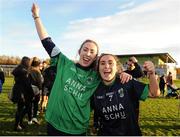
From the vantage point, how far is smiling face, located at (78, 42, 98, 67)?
3961mm

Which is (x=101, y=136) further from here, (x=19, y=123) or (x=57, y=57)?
(x=19, y=123)

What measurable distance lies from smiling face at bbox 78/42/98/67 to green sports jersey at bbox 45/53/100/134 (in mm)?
91

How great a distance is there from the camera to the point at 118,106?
148 inches

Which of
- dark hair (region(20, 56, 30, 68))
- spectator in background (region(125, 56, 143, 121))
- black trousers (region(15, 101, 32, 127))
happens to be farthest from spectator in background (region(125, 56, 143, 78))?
black trousers (region(15, 101, 32, 127))

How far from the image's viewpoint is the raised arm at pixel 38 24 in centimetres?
419

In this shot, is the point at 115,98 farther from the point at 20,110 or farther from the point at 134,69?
the point at 20,110

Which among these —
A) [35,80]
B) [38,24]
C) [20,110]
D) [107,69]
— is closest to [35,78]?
[35,80]

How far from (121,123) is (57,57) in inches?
42.4

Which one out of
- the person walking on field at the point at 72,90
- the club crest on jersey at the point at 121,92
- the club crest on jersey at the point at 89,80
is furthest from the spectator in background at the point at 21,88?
the club crest on jersey at the point at 121,92

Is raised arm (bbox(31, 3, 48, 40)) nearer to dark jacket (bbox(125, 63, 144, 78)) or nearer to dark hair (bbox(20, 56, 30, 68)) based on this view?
dark hair (bbox(20, 56, 30, 68))

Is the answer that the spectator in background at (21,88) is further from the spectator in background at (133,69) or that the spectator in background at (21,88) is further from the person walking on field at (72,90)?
the person walking on field at (72,90)

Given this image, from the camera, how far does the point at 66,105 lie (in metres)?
3.85

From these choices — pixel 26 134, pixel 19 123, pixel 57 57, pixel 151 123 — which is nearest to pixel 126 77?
pixel 57 57

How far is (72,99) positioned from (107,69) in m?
0.51
